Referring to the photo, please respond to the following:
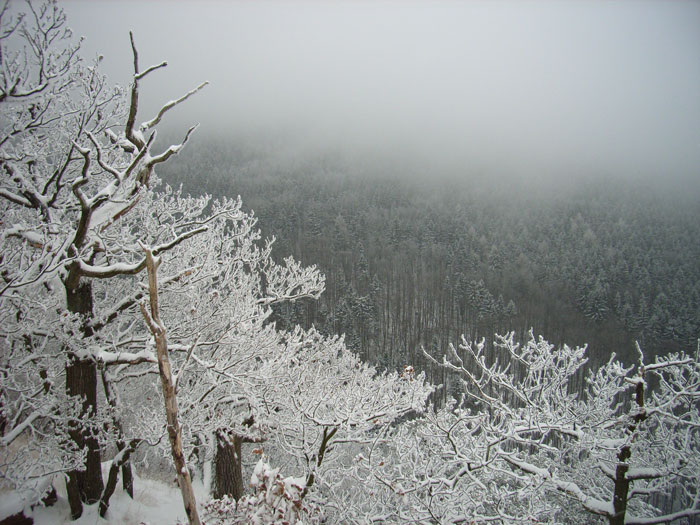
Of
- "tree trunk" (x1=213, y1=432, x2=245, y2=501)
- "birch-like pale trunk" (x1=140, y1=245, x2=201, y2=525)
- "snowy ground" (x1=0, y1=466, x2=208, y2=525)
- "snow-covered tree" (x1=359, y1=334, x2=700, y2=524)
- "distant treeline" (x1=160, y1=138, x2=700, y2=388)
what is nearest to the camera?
"birch-like pale trunk" (x1=140, y1=245, x2=201, y2=525)

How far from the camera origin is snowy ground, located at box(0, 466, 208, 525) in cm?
567

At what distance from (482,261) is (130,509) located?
398ft

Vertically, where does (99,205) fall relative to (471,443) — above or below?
above

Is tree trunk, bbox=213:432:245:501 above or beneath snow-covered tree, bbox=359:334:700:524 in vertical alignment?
beneath

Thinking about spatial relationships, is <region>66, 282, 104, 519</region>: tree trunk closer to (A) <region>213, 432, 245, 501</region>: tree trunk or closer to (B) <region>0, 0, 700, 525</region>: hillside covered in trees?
(B) <region>0, 0, 700, 525</region>: hillside covered in trees

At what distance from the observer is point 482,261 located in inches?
4670

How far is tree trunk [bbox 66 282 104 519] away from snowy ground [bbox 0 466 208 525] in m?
0.22

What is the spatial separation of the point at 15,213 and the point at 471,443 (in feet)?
26.7

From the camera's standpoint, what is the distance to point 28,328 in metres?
4.97

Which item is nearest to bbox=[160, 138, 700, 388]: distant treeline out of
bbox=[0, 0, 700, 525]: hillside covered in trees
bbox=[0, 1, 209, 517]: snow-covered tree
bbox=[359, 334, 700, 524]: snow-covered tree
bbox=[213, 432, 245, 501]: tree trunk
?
bbox=[213, 432, 245, 501]: tree trunk

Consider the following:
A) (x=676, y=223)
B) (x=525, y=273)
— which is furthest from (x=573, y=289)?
(x=676, y=223)

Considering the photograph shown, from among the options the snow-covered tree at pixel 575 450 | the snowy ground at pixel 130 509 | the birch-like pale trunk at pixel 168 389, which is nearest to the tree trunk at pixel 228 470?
the snowy ground at pixel 130 509

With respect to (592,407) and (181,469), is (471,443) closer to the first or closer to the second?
(592,407)

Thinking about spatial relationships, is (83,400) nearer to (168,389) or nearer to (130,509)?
(130,509)
